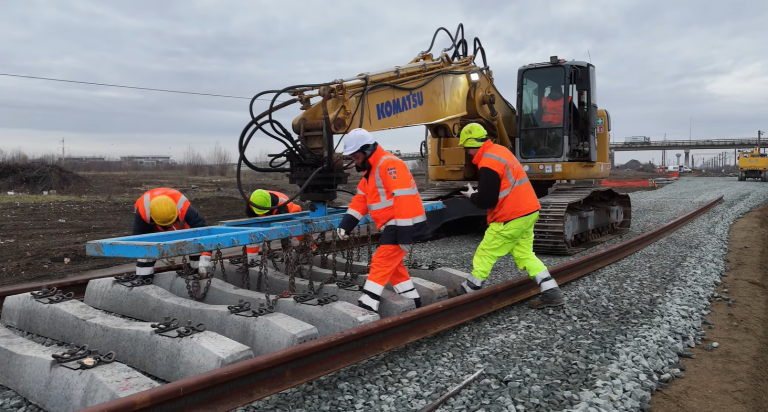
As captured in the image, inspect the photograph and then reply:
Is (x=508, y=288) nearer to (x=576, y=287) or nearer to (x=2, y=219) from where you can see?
(x=576, y=287)

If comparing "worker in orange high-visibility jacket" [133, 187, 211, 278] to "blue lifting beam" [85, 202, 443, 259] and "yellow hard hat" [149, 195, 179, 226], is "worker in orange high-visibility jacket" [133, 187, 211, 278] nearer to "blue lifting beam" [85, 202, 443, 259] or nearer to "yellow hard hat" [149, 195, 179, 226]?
"yellow hard hat" [149, 195, 179, 226]

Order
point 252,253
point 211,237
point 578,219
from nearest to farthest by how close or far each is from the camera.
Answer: point 211,237 → point 252,253 → point 578,219

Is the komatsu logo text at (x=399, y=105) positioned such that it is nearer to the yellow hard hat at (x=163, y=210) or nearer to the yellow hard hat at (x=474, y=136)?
the yellow hard hat at (x=474, y=136)

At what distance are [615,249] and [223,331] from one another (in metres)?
6.43

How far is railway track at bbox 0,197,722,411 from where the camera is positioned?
299 cm

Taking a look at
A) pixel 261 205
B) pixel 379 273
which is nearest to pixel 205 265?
pixel 261 205

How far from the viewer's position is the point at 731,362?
441 cm

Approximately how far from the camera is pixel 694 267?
7707 millimetres

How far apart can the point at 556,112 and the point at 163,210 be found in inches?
268

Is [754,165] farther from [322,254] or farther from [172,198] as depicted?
[172,198]

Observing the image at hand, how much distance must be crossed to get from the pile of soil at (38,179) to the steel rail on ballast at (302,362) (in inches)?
1040

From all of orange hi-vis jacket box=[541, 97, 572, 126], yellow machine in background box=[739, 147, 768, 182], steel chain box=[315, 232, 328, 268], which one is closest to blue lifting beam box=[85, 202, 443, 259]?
steel chain box=[315, 232, 328, 268]

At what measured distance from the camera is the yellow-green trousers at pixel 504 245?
5527 millimetres

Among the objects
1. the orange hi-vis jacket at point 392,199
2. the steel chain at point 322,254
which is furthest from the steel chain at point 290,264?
the orange hi-vis jacket at point 392,199
